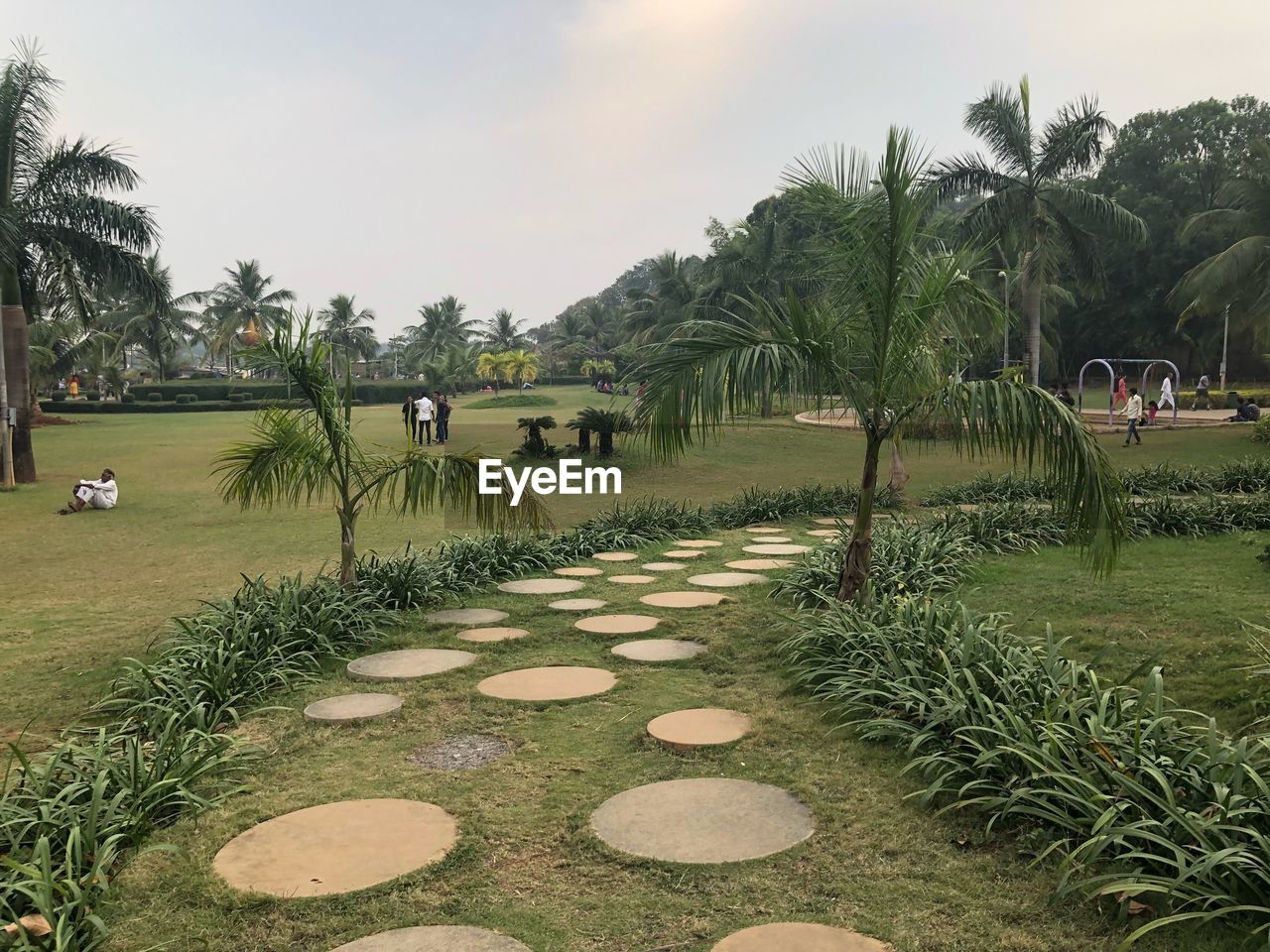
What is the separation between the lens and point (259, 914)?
2.62 meters

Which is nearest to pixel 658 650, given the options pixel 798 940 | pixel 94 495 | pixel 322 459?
pixel 322 459

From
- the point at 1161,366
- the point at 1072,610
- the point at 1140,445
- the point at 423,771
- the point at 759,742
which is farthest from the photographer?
the point at 1161,366

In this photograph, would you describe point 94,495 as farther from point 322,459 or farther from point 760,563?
point 760,563

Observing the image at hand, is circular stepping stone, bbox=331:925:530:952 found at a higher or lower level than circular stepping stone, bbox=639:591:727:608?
lower

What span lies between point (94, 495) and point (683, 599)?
9.78m

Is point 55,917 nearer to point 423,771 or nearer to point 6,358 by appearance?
point 423,771

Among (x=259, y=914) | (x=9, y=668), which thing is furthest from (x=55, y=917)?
(x=9, y=668)

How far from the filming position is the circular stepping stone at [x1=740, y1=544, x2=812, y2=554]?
8.82m

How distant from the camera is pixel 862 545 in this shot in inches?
227

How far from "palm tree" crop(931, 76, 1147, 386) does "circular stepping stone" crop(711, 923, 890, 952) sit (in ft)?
70.8

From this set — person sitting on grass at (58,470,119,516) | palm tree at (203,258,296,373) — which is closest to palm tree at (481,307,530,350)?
palm tree at (203,258,296,373)

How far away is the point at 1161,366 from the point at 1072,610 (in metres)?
45.4

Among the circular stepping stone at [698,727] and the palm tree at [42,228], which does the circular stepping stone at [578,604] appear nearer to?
the circular stepping stone at [698,727]

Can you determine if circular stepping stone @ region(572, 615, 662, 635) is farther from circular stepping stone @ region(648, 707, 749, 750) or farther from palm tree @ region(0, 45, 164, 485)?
palm tree @ region(0, 45, 164, 485)
